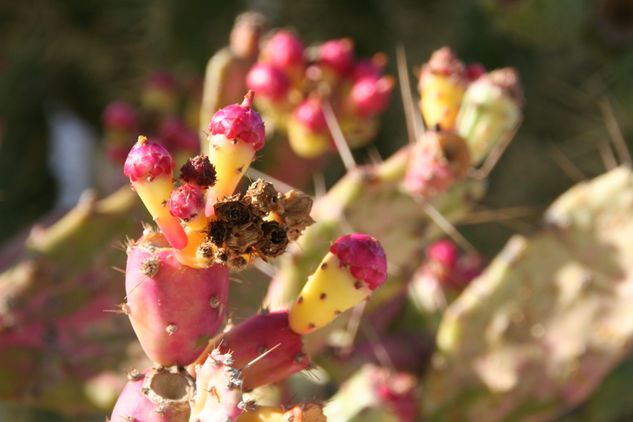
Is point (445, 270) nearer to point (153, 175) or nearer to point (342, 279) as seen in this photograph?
point (342, 279)

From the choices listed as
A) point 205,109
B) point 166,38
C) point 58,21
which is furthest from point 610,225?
point 58,21

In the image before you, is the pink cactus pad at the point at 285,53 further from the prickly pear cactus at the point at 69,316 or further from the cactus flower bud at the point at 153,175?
the cactus flower bud at the point at 153,175

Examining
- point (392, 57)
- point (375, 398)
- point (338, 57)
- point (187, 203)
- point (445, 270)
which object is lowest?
point (445, 270)

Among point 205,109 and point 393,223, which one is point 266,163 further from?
point 393,223

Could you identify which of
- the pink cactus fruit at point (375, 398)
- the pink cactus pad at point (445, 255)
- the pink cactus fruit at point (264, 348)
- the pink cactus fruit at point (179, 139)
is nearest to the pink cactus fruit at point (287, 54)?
the pink cactus fruit at point (179, 139)

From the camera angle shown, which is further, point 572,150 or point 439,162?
point 572,150

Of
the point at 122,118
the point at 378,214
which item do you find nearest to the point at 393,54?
the point at 122,118
